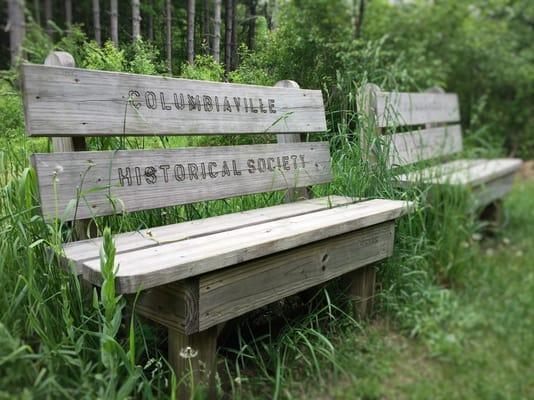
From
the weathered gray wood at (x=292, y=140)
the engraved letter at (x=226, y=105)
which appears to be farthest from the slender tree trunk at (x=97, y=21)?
the weathered gray wood at (x=292, y=140)

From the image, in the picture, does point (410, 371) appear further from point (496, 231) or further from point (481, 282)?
point (496, 231)

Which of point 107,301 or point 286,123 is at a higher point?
point 286,123

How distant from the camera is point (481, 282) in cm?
290

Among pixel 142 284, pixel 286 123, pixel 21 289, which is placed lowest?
pixel 21 289

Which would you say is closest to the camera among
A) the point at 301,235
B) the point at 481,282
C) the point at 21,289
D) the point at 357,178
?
the point at 21,289

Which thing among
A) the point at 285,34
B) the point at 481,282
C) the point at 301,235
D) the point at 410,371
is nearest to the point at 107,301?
the point at 301,235

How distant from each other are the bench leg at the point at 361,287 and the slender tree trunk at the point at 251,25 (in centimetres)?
125

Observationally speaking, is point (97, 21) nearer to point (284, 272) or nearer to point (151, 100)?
point (151, 100)

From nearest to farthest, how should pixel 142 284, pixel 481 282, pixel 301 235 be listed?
pixel 142 284, pixel 301 235, pixel 481 282

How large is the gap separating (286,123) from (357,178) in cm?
50

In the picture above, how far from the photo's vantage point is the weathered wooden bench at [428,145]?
9.19 ft

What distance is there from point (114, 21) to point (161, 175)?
879 millimetres

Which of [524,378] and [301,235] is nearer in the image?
[301,235]

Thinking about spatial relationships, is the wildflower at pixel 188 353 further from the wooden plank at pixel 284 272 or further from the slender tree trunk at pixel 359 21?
the slender tree trunk at pixel 359 21
